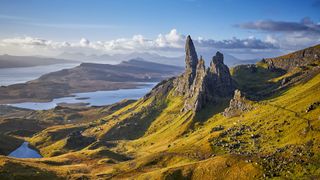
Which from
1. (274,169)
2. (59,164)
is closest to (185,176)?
(274,169)

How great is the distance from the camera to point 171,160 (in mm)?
142625

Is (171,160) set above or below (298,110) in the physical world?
below

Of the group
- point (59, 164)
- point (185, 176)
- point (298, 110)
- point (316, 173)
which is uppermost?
point (298, 110)

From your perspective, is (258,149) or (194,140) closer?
(258,149)

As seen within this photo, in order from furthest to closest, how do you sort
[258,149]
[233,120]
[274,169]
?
[233,120], [258,149], [274,169]

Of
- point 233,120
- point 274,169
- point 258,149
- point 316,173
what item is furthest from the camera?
point 233,120

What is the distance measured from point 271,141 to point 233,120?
56153 mm

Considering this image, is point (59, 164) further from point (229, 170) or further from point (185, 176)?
point (229, 170)

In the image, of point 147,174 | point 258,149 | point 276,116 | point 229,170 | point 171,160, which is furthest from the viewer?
point 276,116

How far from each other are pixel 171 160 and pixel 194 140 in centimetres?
3221

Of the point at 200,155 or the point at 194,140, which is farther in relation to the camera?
the point at 194,140

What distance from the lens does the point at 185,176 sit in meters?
112

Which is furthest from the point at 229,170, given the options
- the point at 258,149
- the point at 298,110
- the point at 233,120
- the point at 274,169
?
the point at 233,120

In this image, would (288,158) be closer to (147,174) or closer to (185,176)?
(185,176)
